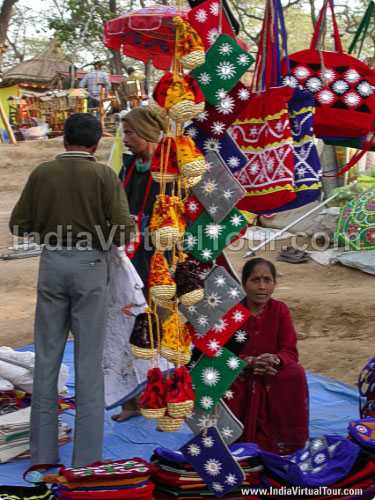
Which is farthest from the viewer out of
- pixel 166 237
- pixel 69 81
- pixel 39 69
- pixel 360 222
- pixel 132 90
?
pixel 39 69

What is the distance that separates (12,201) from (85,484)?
35.4 feet

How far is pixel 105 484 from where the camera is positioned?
98.7 inches

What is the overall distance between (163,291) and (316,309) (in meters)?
4.37

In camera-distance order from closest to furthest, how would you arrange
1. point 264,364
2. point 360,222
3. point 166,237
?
1. point 166,237
2. point 264,364
3. point 360,222

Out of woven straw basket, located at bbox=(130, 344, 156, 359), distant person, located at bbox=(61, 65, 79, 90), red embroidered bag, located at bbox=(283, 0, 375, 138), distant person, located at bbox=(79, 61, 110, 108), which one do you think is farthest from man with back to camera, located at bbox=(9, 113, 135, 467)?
distant person, located at bbox=(61, 65, 79, 90)

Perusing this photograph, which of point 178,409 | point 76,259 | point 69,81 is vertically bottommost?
point 178,409

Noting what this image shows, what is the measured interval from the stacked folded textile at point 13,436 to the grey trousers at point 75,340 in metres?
0.19

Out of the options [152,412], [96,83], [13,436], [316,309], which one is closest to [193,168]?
[152,412]

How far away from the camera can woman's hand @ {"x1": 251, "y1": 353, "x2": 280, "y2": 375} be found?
3.25 metres

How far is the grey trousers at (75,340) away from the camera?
2.96 metres

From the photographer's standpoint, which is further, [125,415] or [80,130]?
[125,415]

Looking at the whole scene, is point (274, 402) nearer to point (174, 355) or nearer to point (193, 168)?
point (174, 355)

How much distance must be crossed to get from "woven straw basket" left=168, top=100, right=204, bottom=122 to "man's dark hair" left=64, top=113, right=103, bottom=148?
0.66 m

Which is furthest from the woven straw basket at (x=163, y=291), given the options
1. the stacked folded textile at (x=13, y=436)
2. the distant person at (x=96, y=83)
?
the distant person at (x=96, y=83)
